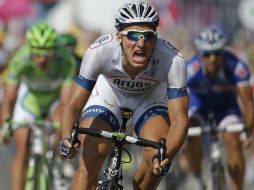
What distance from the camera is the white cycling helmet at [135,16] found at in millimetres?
8352

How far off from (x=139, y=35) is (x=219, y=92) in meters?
3.97

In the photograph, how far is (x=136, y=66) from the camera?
8.29 meters

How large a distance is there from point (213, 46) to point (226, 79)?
425 millimetres

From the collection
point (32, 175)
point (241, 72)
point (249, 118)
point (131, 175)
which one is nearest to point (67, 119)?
point (32, 175)

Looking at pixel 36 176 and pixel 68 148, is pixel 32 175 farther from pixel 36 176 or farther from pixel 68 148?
pixel 68 148

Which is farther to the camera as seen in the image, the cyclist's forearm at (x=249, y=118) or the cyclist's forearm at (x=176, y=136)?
the cyclist's forearm at (x=249, y=118)

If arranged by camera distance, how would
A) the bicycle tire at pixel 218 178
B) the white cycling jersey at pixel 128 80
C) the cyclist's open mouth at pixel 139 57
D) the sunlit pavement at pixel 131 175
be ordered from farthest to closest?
the sunlit pavement at pixel 131 175 → the bicycle tire at pixel 218 178 → the white cycling jersey at pixel 128 80 → the cyclist's open mouth at pixel 139 57

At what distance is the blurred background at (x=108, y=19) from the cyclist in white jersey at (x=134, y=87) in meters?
8.93

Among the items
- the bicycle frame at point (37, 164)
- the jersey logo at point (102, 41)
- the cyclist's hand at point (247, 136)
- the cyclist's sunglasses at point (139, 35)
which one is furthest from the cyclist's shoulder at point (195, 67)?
the cyclist's sunglasses at point (139, 35)

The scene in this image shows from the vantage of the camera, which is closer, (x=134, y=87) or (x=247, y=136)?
(x=134, y=87)

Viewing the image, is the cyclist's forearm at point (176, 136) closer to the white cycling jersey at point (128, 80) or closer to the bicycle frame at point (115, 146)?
the white cycling jersey at point (128, 80)

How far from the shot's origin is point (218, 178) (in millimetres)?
11391

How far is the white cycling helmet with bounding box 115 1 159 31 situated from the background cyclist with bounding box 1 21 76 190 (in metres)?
2.97

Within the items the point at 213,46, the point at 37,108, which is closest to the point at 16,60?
the point at 37,108
